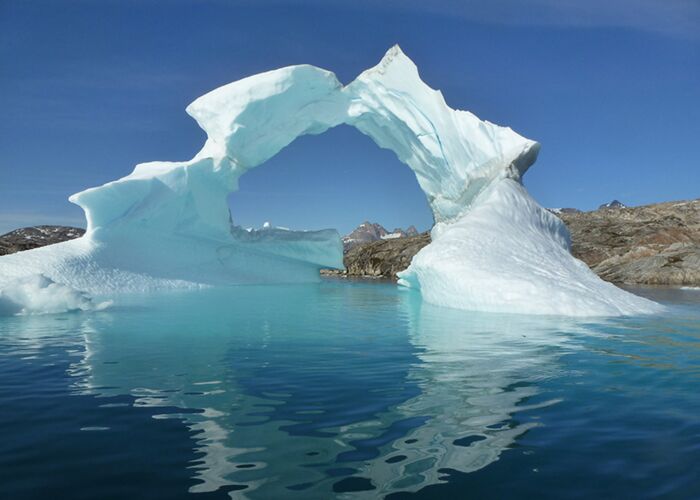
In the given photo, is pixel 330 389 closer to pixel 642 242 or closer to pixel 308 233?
pixel 308 233

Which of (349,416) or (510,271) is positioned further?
(510,271)

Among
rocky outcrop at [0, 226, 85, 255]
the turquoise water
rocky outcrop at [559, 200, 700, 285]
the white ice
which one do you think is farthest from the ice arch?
rocky outcrop at [0, 226, 85, 255]

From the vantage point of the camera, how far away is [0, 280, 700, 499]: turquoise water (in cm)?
324

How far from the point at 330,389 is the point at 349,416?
0.94 m

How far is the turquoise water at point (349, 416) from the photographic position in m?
3.24

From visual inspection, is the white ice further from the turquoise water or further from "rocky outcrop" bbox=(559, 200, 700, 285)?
"rocky outcrop" bbox=(559, 200, 700, 285)

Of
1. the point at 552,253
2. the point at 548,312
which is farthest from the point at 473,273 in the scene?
the point at 552,253

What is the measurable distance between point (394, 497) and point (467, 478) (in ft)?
1.69

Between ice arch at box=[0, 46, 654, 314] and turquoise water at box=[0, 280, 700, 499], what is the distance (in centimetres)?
539

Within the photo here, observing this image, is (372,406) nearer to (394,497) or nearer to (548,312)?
(394,497)

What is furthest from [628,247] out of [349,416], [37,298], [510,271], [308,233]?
[349,416]

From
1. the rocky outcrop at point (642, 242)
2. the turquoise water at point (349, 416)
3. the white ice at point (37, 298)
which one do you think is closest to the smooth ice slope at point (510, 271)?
the turquoise water at point (349, 416)

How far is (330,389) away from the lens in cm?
540

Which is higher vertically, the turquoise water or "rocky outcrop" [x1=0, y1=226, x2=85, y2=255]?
"rocky outcrop" [x1=0, y1=226, x2=85, y2=255]
